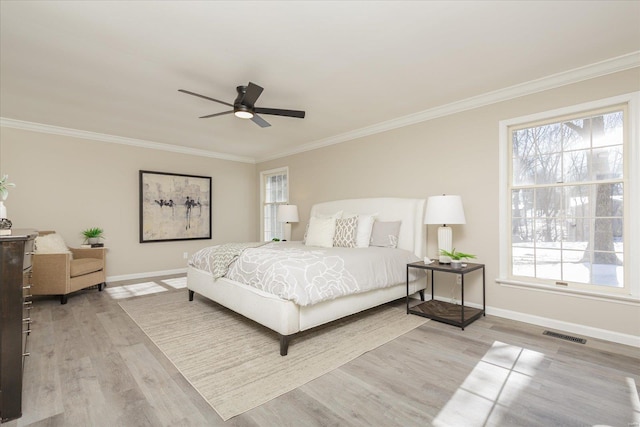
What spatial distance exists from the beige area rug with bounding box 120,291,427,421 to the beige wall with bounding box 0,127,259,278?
193 centimetres

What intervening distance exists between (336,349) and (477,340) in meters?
1.30

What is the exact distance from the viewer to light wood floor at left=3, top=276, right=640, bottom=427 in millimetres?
1693

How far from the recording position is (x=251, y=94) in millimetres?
2889

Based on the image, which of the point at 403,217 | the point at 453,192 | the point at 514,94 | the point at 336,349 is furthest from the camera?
the point at 403,217

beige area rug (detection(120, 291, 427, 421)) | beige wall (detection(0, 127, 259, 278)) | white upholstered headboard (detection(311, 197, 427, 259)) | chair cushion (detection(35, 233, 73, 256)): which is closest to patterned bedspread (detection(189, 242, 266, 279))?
beige area rug (detection(120, 291, 427, 421))

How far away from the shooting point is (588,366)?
7.41ft

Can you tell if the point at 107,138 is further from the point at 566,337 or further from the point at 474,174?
the point at 566,337

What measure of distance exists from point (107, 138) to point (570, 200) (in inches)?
260

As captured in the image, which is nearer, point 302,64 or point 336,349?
point 336,349

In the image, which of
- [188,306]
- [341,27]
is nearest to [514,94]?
[341,27]

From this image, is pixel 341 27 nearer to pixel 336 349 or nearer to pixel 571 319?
pixel 336 349

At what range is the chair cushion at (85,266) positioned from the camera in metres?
4.10

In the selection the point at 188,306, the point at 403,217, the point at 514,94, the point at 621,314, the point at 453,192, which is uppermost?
the point at 514,94

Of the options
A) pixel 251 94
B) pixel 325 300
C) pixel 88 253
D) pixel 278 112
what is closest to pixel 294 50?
pixel 251 94
